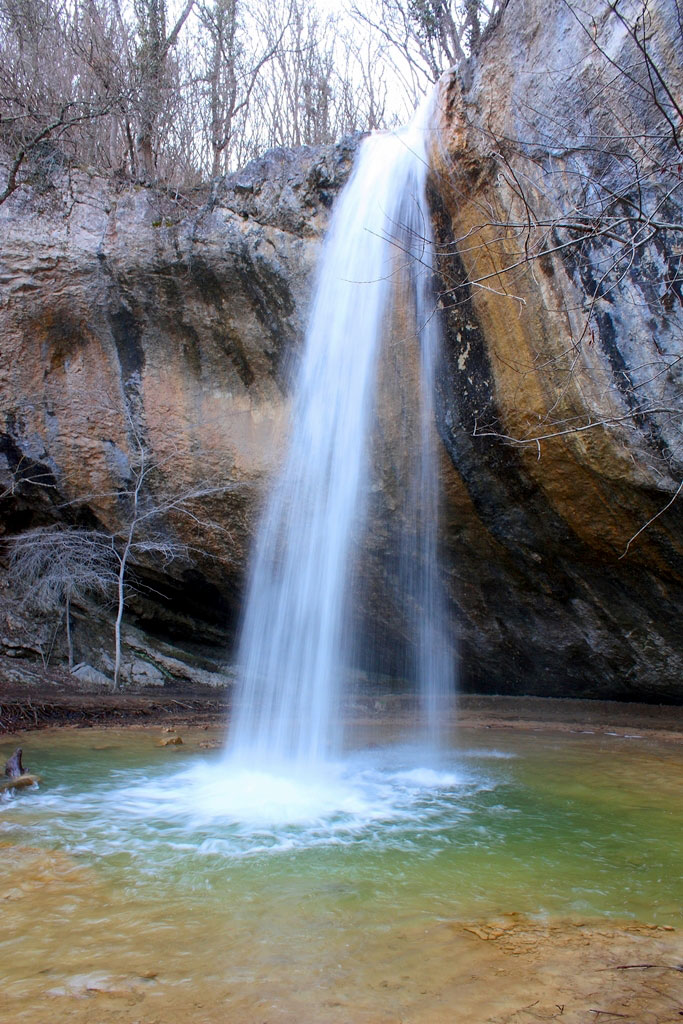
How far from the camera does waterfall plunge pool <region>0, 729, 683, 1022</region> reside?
2.75 meters

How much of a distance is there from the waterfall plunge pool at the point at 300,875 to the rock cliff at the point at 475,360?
9.40 feet

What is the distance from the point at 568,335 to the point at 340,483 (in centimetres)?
388

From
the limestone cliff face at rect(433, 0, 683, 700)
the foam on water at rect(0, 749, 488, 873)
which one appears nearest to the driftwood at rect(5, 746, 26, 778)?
the foam on water at rect(0, 749, 488, 873)

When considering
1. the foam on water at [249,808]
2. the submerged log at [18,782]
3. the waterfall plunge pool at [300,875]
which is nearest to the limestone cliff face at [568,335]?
the waterfall plunge pool at [300,875]

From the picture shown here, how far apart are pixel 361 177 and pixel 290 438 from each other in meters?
3.67

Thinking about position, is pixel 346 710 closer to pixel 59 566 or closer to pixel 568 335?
pixel 59 566

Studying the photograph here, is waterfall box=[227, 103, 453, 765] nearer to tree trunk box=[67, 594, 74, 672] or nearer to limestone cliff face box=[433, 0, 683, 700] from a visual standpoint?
limestone cliff face box=[433, 0, 683, 700]

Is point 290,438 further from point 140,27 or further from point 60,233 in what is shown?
point 140,27

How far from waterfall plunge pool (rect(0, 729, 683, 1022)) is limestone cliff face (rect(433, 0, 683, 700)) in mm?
2591

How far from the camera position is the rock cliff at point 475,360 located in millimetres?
6578

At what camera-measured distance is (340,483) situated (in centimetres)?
992

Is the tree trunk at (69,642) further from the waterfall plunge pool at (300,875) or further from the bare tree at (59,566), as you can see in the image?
the waterfall plunge pool at (300,875)

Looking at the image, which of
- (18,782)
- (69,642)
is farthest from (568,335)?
(69,642)

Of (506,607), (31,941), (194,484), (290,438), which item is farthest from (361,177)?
(31,941)
